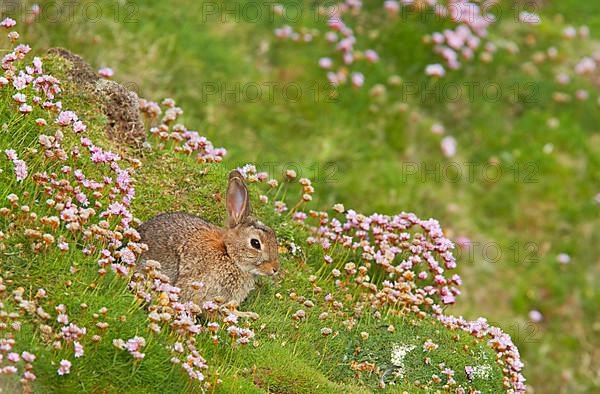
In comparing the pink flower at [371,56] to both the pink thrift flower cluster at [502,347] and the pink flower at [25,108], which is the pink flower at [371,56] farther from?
the pink flower at [25,108]

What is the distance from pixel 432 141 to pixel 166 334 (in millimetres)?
9819

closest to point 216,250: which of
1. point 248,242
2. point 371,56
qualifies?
point 248,242

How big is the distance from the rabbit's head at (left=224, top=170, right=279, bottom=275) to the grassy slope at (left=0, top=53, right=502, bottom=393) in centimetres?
33

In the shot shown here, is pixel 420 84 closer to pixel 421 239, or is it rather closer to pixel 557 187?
pixel 557 187

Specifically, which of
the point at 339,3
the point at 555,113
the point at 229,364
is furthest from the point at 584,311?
the point at 229,364

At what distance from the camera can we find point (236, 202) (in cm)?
994

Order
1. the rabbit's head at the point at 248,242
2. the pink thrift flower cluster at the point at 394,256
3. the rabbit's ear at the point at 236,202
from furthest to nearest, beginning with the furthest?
the pink thrift flower cluster at the point at 394,256 < the rabbit's ear at the point at 236,202 < the rabbit's head at the point at 248,242

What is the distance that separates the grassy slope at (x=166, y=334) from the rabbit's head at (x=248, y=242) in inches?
12.9

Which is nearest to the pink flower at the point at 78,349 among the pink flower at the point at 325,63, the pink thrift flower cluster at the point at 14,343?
the pink thrift flower cluster at the point at 14,343

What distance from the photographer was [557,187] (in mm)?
17250

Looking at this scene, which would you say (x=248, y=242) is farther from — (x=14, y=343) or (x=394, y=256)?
(x=14, y=343)

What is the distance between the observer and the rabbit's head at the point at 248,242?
31.8 ft

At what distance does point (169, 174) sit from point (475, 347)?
3.53 meters

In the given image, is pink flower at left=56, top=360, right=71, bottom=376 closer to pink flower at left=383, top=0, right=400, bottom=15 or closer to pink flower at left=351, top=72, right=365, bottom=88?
pink flower at left=351, top=72, right=365, bottom=88
